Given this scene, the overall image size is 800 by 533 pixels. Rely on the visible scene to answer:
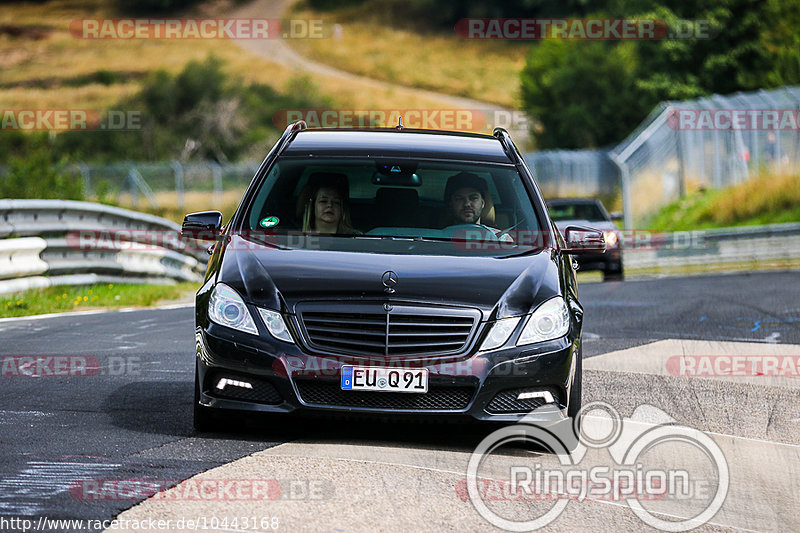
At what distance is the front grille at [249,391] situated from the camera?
6969mm

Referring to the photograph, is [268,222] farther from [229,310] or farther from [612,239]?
[612,239]

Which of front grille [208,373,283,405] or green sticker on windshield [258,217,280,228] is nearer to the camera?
front grille [208,373,283,405]

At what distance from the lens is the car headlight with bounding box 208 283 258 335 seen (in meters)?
7.00

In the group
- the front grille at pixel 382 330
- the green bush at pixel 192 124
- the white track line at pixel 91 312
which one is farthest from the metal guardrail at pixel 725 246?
the green bush at pixel 192 124

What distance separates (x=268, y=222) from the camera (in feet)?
26.7

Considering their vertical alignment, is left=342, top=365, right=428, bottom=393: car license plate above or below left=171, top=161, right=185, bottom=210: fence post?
below

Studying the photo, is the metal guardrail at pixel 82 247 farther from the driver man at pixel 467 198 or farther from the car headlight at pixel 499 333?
the car headlight at pixel 499 333

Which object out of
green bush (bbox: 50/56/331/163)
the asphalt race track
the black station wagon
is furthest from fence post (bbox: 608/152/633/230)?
green bush (bbox: 50/56/331/163)

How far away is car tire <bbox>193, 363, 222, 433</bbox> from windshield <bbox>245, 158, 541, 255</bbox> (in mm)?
1066

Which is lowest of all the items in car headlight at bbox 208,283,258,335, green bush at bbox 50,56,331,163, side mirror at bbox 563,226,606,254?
car headlight at bbox 208,283,258,335

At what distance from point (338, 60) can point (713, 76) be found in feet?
179

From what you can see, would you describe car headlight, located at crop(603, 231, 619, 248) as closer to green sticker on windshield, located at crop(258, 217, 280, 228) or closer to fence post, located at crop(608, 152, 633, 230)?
fence post, located at crop(608, 152, 633, 230)

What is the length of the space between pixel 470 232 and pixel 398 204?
0.49 meters

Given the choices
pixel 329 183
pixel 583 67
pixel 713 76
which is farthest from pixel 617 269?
pixel 583 67
